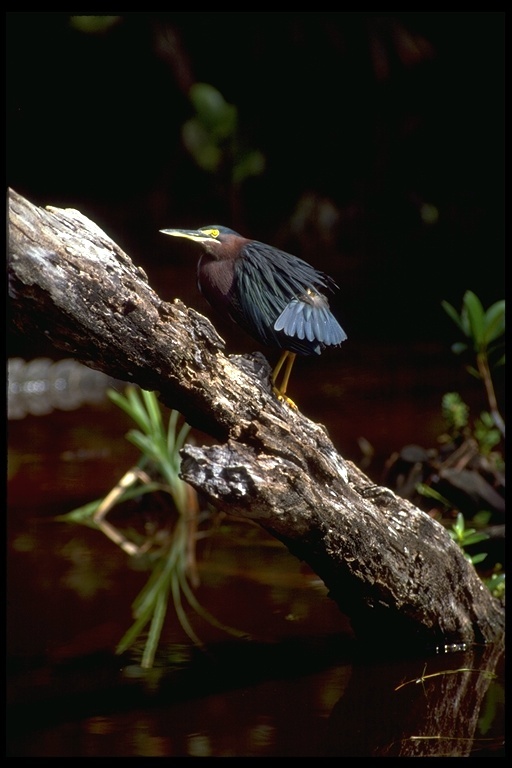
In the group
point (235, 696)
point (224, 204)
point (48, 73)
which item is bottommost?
point (235, 696)

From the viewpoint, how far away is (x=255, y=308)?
134 centimetres

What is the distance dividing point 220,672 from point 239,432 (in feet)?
1.60

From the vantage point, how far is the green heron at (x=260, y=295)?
1.34 metres

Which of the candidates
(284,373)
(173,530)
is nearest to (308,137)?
(173,530)

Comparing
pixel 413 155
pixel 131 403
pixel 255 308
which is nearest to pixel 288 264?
pixel 255 308

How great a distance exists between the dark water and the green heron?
561 mm

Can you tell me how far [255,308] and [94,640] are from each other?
2.77 feet

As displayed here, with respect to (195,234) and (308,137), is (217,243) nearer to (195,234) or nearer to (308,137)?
(195,234)

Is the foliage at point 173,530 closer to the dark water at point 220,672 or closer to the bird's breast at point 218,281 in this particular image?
the dark water at point 220,672

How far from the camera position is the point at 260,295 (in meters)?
1.34

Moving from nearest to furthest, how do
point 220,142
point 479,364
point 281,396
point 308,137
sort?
point 281,396 < point 220,142 < point 479,364 < point 308,137

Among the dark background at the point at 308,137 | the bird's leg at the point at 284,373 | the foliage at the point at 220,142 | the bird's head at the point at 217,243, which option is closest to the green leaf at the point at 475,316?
the dark background at the point at 308,137

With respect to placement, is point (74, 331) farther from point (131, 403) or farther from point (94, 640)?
point (131, 403)

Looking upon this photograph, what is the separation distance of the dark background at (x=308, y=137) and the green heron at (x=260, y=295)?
3.09 feet
